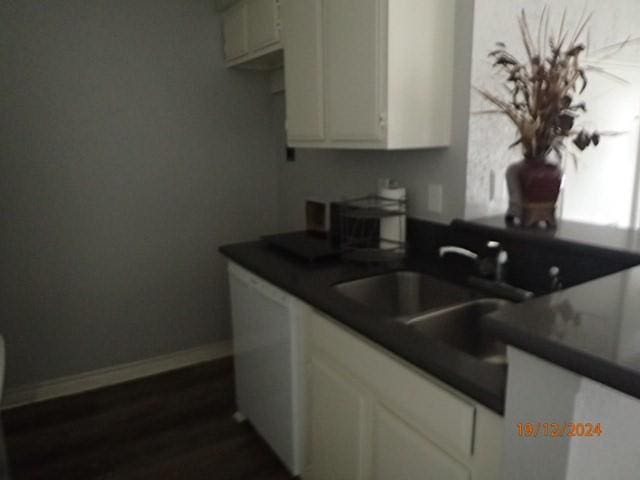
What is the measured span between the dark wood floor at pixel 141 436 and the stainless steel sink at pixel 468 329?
3.33ft

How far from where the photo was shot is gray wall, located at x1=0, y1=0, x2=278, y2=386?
2375 millimetres

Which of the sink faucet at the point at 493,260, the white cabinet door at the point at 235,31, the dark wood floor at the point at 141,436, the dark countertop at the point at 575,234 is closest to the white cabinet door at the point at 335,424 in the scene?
the dark wood floor at the point at 141,436

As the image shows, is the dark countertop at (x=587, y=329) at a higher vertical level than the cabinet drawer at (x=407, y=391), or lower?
higher

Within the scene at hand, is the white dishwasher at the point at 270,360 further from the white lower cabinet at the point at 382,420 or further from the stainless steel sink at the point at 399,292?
the stainless steel sink at the point at 399,292

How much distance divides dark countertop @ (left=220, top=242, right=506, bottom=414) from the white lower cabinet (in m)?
0.06

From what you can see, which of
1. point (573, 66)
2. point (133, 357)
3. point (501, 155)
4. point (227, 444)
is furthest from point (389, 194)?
point (133, 357)

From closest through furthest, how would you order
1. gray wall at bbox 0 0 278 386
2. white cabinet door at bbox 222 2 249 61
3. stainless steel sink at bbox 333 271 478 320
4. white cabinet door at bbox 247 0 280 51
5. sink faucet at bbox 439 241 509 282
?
sink faucet at bbox 439 241 509 282, stainless steel sink at bbox 333 271 478 320, white cabinet door at bbox 247 0 280 51, gray wall at bbox 0 0 278 386, white cabinet door at bbox 222 2 249 61

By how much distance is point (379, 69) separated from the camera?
64.6 inches

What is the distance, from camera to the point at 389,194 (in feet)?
6.59

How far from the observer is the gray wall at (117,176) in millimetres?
2375

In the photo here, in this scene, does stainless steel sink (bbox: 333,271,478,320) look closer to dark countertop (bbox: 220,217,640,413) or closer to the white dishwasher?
dark countertop (bbox: 220,217,640,413)

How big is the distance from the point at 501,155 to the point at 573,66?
1.42ft

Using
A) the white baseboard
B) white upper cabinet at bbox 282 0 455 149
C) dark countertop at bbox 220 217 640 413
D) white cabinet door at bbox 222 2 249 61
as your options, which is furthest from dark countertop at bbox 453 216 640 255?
the white baseboard

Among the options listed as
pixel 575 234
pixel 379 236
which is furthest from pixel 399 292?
pixel 575 234
